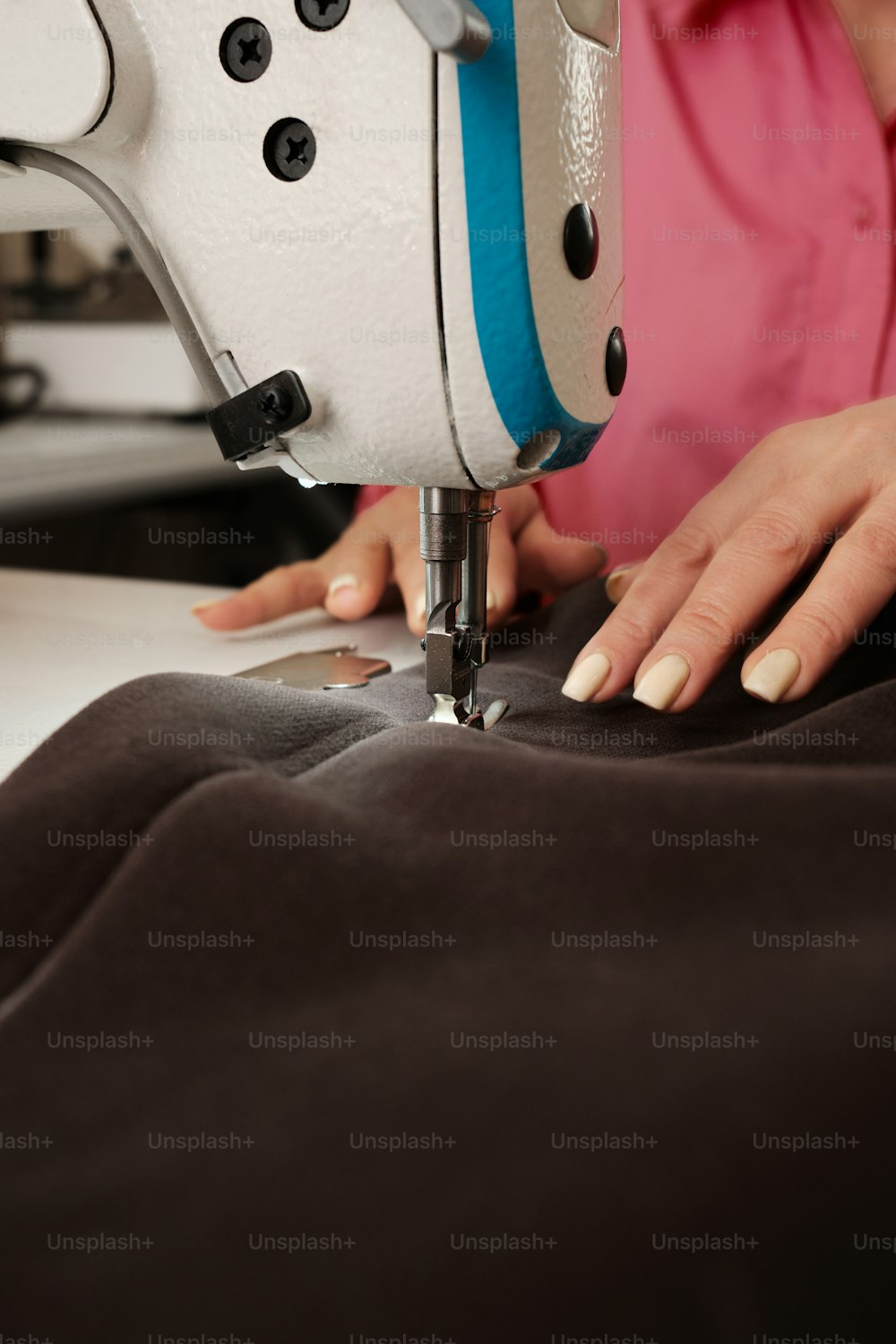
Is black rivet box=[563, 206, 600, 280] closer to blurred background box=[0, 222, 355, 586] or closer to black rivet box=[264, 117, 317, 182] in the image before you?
black rivet box=[264, 117, 317, 182]

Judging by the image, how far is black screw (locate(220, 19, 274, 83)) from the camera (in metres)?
0.57

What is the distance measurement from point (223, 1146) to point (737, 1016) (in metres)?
0.19

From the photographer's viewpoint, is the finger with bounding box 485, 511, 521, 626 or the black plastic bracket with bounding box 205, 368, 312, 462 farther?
the finger with bounding box 485, 511, 521, 626

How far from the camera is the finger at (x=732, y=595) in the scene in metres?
0.65

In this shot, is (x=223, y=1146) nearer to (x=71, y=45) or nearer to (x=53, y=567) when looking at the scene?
(x=71, y=45)

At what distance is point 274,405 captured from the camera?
0.62m

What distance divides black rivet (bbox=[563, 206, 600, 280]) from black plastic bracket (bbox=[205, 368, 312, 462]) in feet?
0.50

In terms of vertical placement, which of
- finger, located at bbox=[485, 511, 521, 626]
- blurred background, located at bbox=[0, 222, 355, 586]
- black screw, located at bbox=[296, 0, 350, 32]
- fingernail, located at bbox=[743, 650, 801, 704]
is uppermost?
black screw, located at bbox=[296, 0, 350, 32]

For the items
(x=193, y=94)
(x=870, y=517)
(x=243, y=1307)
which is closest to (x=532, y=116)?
(x=193, y=94)

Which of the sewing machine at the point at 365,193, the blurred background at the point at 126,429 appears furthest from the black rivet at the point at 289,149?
the blurred background at the point at 126,429

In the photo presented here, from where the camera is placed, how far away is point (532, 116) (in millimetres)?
556

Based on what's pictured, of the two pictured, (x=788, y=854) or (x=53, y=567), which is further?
(x=53, y=567)

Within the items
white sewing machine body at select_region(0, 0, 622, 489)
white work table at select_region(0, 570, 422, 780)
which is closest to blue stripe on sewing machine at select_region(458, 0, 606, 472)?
white sewing machine body at select_region(0, 0, 622, 489)

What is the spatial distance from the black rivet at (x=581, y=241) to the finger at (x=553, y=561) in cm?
44
